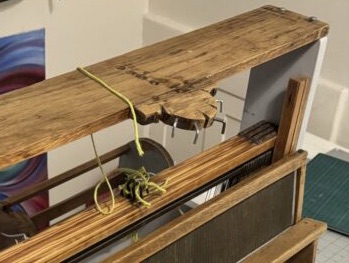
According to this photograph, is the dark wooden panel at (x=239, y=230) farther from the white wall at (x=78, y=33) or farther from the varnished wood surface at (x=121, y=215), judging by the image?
the white wall at (x=78, y=33)

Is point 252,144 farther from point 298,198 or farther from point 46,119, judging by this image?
point 46,119

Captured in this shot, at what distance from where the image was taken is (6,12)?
4.92ft

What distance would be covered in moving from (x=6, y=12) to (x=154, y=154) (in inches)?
24.1

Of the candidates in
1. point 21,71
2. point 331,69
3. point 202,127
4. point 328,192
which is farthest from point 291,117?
point 21,71

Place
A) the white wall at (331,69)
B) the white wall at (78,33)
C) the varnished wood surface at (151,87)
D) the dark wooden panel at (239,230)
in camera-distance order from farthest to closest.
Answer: the white wall at (78,33) < the white wall at (331,69) < the dark wooden panel at (239,230) < the varnished wood surface at (151,87)

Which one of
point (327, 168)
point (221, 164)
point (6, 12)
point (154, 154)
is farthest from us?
point (6, 12)

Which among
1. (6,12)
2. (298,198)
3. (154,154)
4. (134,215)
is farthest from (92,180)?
(134,215)

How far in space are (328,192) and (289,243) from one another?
0.34 meters

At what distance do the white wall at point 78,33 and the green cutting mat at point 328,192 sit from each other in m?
0.74

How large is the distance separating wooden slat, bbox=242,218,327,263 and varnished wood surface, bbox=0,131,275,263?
127mm

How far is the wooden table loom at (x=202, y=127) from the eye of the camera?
64cm

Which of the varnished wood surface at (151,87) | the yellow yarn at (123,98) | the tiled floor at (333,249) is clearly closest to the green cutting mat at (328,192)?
the tiled floor at (333,249)

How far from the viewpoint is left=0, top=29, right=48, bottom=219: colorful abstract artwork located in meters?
1.56

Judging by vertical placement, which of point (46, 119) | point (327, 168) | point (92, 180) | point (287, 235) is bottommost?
point (92, 180)
